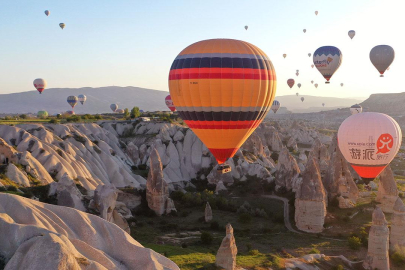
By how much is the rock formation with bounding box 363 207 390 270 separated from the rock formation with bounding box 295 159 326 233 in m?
8.52

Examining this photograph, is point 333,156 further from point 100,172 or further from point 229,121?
point 100,172

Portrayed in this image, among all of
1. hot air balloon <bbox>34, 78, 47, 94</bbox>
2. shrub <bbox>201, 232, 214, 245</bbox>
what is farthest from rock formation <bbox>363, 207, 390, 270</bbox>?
hot air balloon <bbox>34, 78, 47, 94</bbox>

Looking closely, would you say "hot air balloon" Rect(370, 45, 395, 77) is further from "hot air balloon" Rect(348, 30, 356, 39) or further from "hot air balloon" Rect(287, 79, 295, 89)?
"hot air balloon" Rect(287, 79, 295, 89)

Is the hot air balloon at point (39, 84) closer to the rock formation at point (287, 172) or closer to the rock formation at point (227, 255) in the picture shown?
the rock formation at point (287, 172)

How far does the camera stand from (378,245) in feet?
106

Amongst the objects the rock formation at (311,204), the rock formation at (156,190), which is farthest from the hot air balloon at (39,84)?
the rock formation at (311,204)

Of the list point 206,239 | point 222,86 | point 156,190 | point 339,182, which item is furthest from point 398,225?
point 156,190

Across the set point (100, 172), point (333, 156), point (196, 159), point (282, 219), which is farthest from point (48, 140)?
point (333, 156)

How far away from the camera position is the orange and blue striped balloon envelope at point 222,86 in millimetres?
29734

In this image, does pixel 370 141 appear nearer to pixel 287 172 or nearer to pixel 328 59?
pixel 287 172

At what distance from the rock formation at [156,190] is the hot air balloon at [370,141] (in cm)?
1955

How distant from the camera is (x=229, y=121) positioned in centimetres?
3100

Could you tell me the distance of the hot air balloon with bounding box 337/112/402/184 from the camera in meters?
36.8

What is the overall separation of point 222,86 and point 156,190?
20961mm
